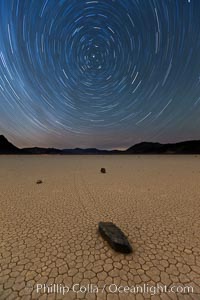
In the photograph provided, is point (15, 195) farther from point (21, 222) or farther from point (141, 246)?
point (141, 246)

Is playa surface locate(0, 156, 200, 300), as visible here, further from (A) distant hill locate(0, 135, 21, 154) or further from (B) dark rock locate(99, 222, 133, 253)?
(A) distant hill locate(0, 135, 21, 154)

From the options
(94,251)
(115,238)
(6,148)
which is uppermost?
(6,148)

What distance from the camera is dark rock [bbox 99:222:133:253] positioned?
3.52m

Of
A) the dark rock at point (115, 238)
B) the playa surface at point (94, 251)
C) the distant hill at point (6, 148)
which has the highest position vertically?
the distant hill at point (6, 148)

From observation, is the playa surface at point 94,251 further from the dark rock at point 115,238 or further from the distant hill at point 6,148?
the distant hill at point 6,148

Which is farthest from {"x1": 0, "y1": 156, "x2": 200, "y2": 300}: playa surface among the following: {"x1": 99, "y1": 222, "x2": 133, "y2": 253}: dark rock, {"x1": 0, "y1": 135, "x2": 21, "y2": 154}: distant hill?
{"x1": 0, "y1": 135, "x2": 21, "y2": 154}: distant hill

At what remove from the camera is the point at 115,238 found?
3.74m

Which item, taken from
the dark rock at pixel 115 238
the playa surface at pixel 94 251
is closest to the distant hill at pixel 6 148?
the playa surface at pixel 94 251

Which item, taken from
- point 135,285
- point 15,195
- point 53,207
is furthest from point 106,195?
point 135,285

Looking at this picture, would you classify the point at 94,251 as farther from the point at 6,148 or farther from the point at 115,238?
the point at 6,148

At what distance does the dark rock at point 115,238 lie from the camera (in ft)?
11.6

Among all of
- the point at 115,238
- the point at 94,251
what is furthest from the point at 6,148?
the point at 115,238

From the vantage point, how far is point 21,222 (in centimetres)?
529

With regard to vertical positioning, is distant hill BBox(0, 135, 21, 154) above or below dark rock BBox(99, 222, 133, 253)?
above
